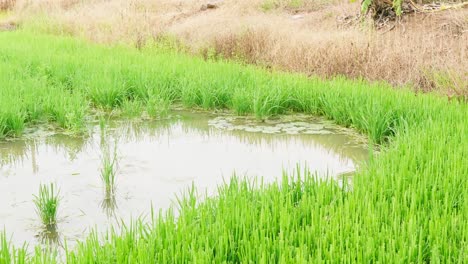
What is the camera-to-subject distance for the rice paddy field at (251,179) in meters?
2.28

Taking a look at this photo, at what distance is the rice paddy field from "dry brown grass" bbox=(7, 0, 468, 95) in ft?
2.97

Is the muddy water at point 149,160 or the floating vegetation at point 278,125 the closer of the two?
the muddy water at point 149,160

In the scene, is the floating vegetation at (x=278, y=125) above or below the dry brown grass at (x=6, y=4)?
below

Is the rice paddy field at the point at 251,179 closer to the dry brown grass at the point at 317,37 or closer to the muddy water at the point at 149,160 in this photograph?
the muddy water at the point at 149,160

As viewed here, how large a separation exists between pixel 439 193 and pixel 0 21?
51.4 ft

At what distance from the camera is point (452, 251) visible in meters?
2.25

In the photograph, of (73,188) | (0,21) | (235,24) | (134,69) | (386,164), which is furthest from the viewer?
(0,21)

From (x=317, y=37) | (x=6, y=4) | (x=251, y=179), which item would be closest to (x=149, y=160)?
(x=251, y=179)

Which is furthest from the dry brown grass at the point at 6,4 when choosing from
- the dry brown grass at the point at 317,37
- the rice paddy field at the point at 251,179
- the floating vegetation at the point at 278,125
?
the floating vegetation at the point at 278,125

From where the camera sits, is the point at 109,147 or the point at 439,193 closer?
the point at 439,193

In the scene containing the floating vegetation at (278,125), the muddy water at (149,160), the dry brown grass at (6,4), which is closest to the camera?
the muddy water at (149,160)

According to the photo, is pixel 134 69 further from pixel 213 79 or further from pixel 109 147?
pixel 109 147

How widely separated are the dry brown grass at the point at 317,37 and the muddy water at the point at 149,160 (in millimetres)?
1758

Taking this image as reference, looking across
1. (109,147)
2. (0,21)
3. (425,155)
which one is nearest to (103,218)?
(109,147)
